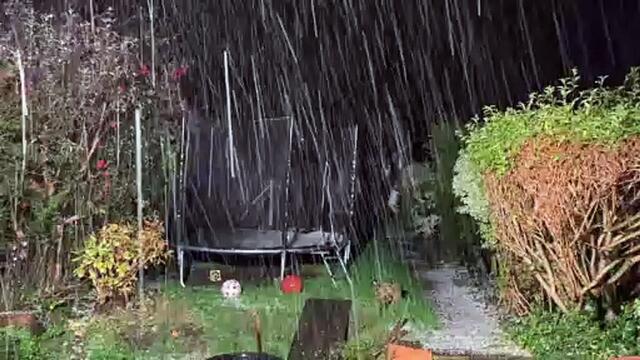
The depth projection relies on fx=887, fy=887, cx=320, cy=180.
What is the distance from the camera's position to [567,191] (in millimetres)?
4434

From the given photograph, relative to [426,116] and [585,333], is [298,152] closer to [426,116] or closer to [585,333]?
[426,116]

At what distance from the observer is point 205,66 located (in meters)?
8.49

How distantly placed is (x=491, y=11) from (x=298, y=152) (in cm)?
238

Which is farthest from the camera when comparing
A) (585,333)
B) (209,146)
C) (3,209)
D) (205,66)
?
(205,66)

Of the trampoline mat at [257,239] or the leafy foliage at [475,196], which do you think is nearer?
the leafy foliage at [475,196]

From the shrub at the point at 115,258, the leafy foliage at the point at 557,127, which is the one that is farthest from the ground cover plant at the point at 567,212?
the shrub at the point at 115,258

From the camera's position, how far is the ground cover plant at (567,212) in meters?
4.34

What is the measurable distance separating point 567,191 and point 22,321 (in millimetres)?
3257

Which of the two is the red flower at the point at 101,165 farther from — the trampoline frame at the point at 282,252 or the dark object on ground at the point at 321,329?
the dark object on ground at the point at 321,329

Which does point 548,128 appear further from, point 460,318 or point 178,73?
→ point 178,73

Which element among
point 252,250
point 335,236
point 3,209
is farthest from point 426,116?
point 3,209

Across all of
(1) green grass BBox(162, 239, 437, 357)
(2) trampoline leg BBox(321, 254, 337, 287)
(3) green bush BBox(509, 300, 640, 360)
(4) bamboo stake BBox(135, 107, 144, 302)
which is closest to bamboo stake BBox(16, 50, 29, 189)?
(4) bamboo stake BBox(135, 107, 144, 302)

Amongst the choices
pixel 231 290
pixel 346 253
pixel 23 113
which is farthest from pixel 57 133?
pixel 346 253

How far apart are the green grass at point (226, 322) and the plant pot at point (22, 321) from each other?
0.43ft
